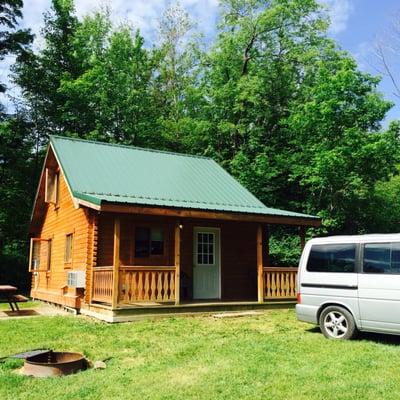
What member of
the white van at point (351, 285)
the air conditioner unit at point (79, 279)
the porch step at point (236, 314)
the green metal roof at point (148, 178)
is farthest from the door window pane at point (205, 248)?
the white van at point (351, 285)

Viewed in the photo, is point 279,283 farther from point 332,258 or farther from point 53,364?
point 53,364

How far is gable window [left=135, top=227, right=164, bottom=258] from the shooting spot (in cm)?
1464

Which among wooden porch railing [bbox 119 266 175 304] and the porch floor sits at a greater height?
wooden porch railing [bbox 119 266 175 304]

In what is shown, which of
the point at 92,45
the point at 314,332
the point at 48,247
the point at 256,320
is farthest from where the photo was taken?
the point at 92,45

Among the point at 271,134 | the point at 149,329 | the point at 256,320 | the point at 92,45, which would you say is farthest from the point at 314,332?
the point at 92,45

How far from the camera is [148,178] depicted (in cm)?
1645

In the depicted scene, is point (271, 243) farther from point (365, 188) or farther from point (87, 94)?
point (87, 94)

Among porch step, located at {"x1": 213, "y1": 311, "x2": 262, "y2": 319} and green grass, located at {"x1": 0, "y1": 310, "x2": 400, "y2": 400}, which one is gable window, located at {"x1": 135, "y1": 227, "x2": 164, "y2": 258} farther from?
green grass, located at {"x1": 0, "y1": 310, "x2": 400, "y2": 400}

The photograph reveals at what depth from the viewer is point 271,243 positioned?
945 inches

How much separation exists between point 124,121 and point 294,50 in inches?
471

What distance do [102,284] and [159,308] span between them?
170 cm

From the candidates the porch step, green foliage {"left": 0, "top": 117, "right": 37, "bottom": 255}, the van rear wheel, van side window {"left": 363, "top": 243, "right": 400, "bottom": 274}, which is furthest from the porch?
green foliage {"left": 0, "top": 117, "right": 37, "bottom": 255}

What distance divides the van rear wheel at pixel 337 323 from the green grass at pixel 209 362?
222mm

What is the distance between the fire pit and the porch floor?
426cm
